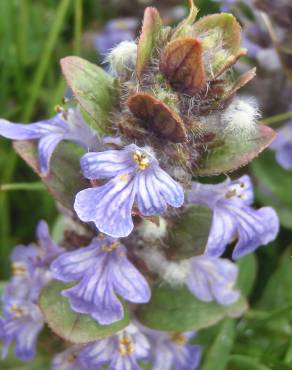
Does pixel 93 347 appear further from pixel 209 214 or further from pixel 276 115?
pixel 276 115

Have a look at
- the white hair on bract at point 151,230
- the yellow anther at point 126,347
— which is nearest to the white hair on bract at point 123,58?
the white hair on bract at point 151,230

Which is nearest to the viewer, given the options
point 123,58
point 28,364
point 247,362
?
point 123,58

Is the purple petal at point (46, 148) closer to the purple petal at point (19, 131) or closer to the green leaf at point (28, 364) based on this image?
the purple petal at point (19, 131)

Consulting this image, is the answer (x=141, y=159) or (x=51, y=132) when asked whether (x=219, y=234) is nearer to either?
(x=141, y=159)

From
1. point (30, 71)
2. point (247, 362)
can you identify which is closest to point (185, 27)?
point (247, 362)

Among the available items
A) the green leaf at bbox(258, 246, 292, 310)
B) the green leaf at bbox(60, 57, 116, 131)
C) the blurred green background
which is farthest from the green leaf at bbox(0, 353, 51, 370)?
the green leaf at bbox(60, 57, 116, 131)

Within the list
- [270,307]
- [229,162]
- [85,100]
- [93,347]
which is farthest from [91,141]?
[270,307]
